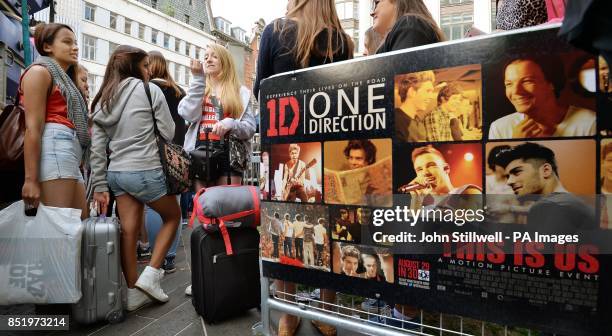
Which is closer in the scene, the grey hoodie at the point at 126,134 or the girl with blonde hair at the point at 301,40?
the girl with blonde hair at the point at 301,40

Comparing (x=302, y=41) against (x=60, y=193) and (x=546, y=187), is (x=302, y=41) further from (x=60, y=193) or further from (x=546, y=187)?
(x=60, y=193)

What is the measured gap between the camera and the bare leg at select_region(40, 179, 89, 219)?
255 cm

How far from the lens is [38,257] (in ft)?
7.70

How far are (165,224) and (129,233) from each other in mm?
327

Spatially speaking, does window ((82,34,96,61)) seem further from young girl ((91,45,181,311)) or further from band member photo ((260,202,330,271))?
band member photo ((260,202,330,271))

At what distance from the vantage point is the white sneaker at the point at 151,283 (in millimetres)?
2836

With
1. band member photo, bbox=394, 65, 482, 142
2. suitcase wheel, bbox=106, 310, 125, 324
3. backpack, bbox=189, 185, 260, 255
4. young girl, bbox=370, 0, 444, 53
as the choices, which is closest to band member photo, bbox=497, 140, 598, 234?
band member photo, bbox=394, 65, 482, 142

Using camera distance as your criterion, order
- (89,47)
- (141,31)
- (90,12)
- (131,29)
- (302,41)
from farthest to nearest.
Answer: (141,31) < (131,29) < (90,12) < (89,47) < (302,41)

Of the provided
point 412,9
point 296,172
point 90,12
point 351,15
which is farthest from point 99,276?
point 90,12

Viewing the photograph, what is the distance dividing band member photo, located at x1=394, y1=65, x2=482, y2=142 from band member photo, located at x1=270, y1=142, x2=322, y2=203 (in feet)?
1.40

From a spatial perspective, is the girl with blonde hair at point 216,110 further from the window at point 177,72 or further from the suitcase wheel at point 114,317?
the window at point 177,72

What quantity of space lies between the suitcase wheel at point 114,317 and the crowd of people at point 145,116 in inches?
6.4

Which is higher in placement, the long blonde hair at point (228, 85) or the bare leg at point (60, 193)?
the long blonde hair at point (228, 85)

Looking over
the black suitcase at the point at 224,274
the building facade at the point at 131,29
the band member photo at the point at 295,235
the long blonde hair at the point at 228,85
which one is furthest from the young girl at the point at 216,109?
the building facade at the point at 131,29
